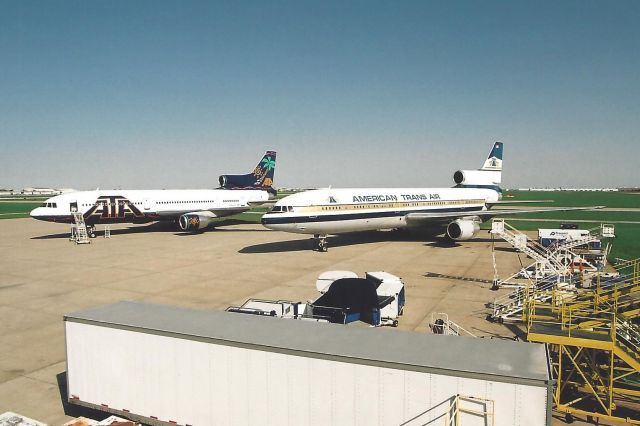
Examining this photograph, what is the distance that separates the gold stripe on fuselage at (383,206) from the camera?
1254 inches

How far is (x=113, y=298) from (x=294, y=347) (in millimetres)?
16472

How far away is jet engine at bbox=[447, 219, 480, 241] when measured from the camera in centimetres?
3612

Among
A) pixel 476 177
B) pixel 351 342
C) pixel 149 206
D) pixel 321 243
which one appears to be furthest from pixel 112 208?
pixel 476 177

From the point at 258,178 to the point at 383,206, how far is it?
1261 inches

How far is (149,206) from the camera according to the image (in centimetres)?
4547

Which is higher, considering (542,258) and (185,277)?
Result: (542,258)

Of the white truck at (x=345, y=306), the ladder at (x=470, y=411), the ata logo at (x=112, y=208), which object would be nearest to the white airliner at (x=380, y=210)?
the white truck at (x=345, y=306)

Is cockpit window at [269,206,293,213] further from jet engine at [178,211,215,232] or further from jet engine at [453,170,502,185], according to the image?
jet engine at [453,170,502,185]

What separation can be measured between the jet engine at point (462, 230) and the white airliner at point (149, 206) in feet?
87.5

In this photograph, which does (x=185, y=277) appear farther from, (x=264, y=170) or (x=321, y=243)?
(x=264, y=170)

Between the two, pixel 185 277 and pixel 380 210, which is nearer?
pixel 185 277

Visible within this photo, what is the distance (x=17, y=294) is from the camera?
22.5m

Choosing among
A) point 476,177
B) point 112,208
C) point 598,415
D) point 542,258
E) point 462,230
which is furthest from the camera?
point 476,177

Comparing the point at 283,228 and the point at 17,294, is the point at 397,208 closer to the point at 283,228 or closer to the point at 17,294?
the point at 283,228
